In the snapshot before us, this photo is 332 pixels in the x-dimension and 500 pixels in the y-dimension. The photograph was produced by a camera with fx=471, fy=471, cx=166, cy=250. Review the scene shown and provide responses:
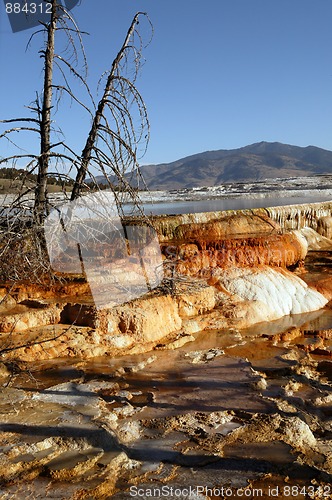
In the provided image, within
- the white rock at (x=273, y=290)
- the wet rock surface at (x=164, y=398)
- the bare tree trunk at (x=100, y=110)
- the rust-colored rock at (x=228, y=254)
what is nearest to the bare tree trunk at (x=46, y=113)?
the bare tree trunk at (x=100, y=110)

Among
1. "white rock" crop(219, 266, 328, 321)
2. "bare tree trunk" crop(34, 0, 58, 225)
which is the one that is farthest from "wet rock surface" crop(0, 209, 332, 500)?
"bare tree trunk" crop(34, 0, 58, 225)

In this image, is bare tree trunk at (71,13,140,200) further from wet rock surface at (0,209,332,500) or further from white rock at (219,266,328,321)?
white rock at (219,266,328,321)

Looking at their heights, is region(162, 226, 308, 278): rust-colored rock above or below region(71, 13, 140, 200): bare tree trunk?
below

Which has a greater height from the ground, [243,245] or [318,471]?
[243,245]

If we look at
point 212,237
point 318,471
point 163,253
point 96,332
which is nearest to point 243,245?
point 163,253

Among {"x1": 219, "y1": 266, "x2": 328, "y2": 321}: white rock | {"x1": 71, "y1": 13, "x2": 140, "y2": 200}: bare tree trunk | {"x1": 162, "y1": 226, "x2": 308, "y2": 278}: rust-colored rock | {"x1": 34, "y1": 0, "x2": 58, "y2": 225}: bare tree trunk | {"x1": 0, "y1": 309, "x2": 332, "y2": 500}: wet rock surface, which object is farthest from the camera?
{"x1": 162, "y1": 226, "x2": 308, "y2": 278}: rust-colored rock

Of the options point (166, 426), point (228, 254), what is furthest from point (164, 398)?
point (228, 254)

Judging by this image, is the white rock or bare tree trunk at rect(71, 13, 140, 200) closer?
bare tree trunk at rect(71, 13, 140, 200)

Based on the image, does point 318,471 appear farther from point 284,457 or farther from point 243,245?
point 243,245

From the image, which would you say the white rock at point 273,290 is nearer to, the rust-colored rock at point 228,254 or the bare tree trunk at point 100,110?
the rust-colored rock at point 228,254

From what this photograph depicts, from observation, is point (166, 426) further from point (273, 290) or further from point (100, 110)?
point (273, 290)

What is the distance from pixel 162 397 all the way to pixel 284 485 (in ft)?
5.84

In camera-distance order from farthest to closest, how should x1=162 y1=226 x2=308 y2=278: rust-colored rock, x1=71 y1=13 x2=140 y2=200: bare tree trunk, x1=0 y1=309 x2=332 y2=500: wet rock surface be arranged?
x1=162 y1=226 x2=308 y2=278: rust-colored rock
x1=71 y1=13 x2=140 y2=200: bare tree trunk
x1=0 y1=309 x2=332 y2=500: wet rock surface

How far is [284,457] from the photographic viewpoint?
3785 millimetres
